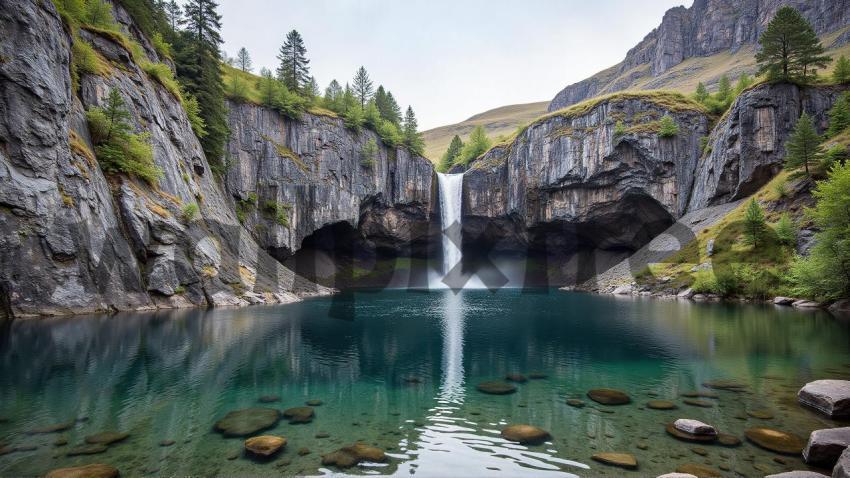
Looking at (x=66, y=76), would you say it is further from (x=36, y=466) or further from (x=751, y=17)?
(x=751, y=17)

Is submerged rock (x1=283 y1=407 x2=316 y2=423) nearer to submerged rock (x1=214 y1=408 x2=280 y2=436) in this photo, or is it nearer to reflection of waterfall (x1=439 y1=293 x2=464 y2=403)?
submerged rock (x1=214 y1=408 x2=280 y2=436)

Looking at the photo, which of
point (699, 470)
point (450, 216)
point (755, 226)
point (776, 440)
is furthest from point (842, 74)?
point (699, 470)

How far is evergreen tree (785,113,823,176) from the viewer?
45.7 meters

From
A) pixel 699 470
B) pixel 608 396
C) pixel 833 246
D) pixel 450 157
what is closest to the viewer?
pixel 699 470

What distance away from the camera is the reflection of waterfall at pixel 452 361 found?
13227mm

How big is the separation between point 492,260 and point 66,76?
73.0m

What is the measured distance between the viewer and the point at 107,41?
1490 inches

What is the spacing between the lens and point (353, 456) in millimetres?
8484

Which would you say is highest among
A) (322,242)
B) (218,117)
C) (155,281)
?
(218,117)

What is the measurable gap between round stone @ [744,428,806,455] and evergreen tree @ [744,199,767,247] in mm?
44224

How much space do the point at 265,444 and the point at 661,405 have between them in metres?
10.6

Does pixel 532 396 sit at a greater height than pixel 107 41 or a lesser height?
lesser

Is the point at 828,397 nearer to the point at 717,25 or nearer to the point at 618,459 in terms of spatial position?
the point at 618,459

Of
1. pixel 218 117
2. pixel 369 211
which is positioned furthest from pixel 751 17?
pixel 218 117
